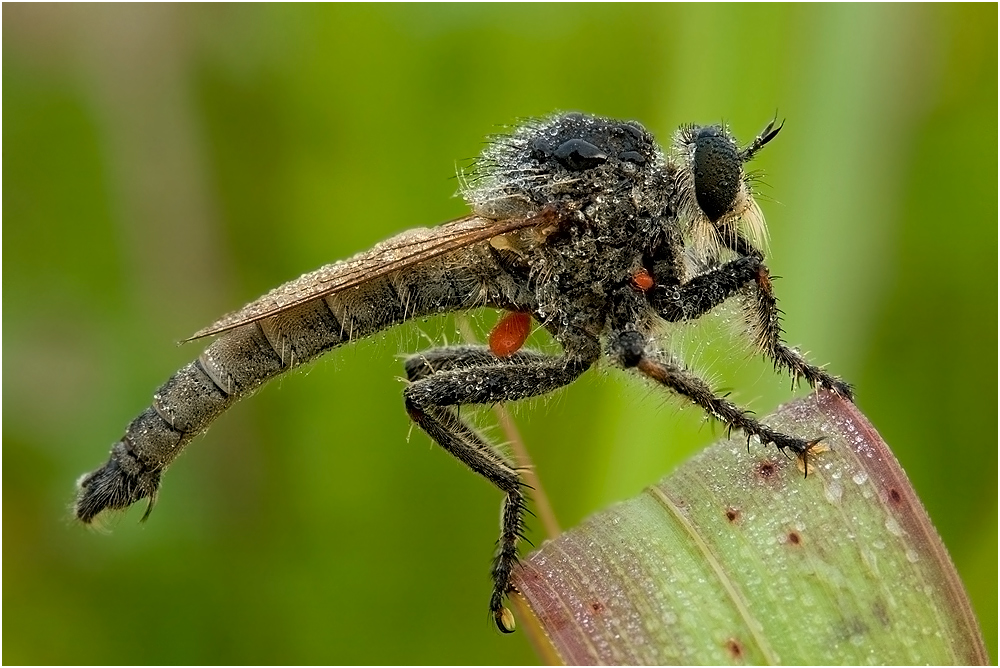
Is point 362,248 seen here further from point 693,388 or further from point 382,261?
point 693,388

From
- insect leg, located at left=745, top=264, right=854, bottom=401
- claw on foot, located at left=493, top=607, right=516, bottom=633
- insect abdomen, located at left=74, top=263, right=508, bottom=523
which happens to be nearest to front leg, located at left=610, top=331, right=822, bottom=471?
insect leg, located at left=745, top=264, right=854, bottom=401

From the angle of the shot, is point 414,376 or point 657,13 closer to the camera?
point 414,376

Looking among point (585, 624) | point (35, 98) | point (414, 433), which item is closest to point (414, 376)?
point (414, 433)

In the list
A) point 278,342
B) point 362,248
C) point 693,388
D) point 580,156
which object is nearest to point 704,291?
point 693,388

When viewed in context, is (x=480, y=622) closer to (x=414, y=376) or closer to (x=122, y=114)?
(x=414, y=376)

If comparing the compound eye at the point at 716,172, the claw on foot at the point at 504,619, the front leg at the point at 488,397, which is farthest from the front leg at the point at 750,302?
the claw on foot at the point at 504,619

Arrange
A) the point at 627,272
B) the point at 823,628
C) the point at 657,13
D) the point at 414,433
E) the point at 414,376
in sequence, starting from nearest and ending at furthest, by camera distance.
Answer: the point at 823,628
the point at 627,272
the point at 414,376
the point at 414,433
the point at 657,13

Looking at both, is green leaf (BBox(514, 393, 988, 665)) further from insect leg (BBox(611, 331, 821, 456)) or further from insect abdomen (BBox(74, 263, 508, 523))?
insect abdomen (BBox(74, 263, 508, 523))
